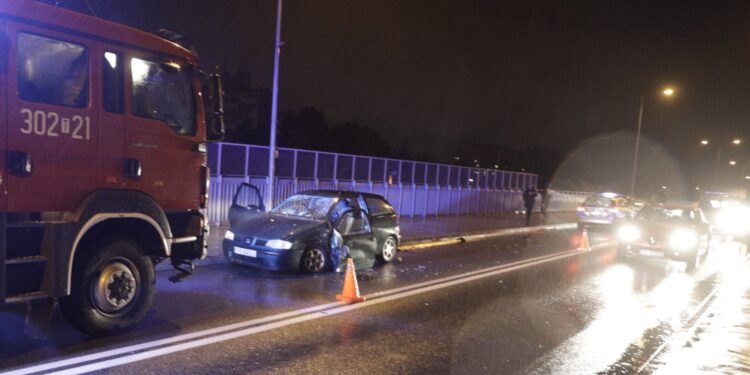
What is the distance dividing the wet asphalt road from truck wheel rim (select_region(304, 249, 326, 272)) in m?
0.25

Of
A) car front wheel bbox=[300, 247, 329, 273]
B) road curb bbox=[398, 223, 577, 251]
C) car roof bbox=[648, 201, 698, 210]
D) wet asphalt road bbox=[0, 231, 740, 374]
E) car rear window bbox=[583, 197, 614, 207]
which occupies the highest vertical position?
car roof bbox=[648, 201, 698, 210]

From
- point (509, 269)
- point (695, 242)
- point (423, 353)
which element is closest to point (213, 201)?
point (509, 269)

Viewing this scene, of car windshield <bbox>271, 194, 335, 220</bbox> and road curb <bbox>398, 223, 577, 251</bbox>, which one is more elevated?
car windshield <bbox>271, 194, 335, 220</bbox>

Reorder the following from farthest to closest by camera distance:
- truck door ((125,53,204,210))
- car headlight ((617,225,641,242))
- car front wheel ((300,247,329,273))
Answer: car headlight ((617,225,641,242)) → car front wheel ((300,247,329,273)) → truck door ((125,53,204,210))

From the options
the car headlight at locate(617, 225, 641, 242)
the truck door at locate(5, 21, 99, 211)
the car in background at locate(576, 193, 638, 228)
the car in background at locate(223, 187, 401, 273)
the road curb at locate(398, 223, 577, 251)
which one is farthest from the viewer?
the car in background at locate(576, 193, 638, 228)

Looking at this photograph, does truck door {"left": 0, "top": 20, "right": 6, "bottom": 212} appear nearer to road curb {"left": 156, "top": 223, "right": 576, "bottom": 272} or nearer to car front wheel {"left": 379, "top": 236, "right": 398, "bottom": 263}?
road curb {"left": 156, "top": 223, "right": 576, "bottom": 272}

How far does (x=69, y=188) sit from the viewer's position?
5535 millimetres

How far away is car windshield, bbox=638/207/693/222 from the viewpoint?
14141 mm

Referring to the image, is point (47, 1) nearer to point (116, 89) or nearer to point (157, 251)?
point (116, 89)

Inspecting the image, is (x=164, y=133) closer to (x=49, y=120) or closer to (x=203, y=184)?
(x=203, y=184)

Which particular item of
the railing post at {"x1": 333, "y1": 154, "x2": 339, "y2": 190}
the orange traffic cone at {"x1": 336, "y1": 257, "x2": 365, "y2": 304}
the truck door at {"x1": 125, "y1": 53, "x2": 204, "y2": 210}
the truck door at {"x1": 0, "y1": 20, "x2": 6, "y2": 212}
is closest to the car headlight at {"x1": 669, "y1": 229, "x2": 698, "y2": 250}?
the orange traffic cone at {"x1": 336, "y1": 257, "x2": 365, "y2": 304}

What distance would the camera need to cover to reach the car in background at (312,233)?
9586mm

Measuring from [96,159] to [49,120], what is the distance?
0.60m

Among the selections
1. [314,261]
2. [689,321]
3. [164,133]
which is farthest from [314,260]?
[689,321]
